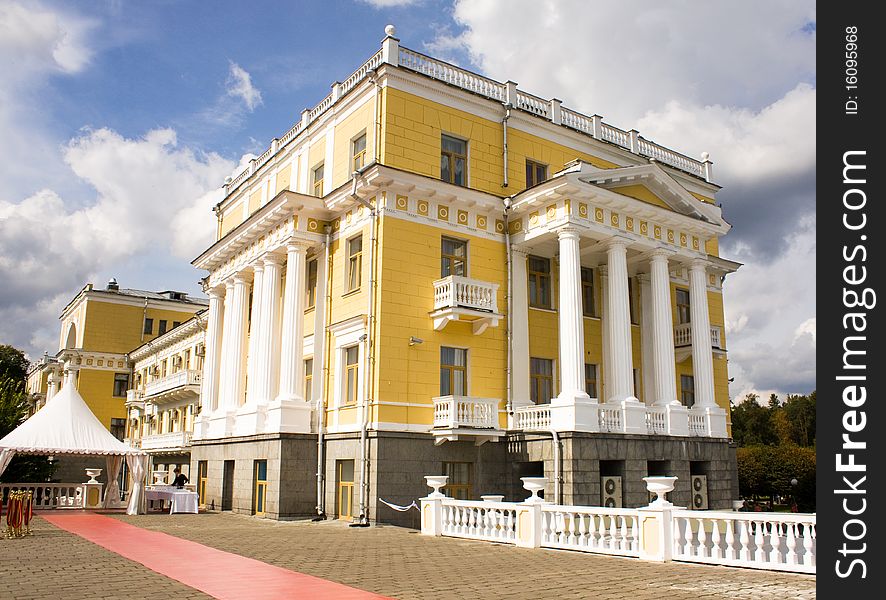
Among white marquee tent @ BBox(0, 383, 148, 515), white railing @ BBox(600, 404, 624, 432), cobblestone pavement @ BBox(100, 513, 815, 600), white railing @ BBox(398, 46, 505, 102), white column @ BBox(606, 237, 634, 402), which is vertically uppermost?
white railing @ BBox(398, 46, 505, 102)

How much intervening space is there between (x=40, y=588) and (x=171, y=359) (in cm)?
3998

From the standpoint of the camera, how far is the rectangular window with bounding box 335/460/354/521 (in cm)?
2288

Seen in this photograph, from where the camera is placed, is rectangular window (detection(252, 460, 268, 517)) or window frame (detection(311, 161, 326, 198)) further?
window frame (detection(311, 161, 326, 198))

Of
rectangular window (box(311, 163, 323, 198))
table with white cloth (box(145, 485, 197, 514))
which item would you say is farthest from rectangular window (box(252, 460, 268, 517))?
rectangular window (box(311, 163, 323, 198))

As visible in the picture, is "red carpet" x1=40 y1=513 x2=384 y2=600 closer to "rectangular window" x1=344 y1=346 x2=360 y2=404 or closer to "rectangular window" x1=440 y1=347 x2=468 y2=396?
"rectangular window" x1=344 y1=346 x2=360 y2=404

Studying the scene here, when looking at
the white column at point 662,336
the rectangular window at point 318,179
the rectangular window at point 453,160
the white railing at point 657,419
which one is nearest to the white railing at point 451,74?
the rectangular window at point 453,160

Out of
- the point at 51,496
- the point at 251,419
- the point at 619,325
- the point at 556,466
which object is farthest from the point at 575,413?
the point at 51,496

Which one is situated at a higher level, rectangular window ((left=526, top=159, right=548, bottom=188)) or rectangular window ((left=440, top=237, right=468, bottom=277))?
rectangular window ((left=526, top=159, right=548, bottom=188))

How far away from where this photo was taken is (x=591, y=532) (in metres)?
15.4

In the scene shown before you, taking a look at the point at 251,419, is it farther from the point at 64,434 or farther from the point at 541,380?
the point at 541,380

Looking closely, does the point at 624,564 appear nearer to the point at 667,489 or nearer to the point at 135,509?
the point at 667,489

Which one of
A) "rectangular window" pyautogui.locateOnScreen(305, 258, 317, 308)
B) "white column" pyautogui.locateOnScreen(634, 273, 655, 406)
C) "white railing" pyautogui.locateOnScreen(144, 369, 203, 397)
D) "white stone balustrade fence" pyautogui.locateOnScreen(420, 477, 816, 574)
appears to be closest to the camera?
"white stone balustrade fence" pyautogui.locateOnScreen(420, 477, 816, 574)

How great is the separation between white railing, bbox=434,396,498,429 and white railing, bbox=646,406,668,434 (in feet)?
16.6
